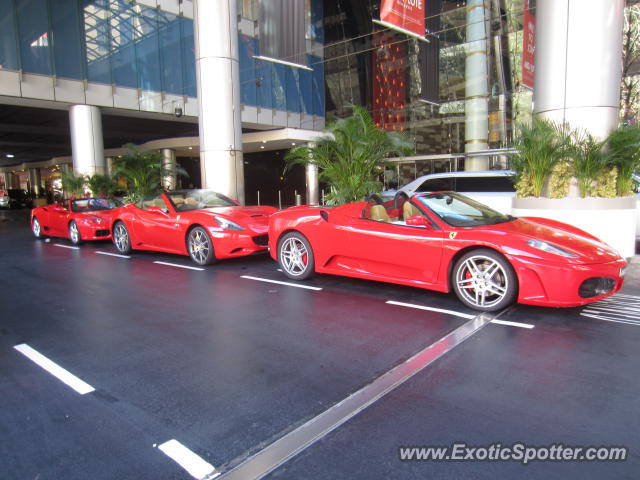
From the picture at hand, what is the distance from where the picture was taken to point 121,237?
30.6ft

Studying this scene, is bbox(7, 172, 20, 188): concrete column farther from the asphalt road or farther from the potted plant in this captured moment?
the potted plant

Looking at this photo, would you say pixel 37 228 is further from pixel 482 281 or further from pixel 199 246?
pixel 482 281

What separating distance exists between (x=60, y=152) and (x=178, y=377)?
4529 cm

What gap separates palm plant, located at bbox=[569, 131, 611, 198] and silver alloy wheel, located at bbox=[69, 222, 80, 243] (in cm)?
1056

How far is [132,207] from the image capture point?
9.21m

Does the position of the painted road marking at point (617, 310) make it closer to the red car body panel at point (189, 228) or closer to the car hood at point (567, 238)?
the car hood at point (567, 238)

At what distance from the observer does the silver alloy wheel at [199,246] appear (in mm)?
7774

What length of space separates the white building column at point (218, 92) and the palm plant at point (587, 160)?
908 centimetres

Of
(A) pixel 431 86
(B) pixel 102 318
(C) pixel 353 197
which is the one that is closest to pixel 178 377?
(B) pixel 102 318

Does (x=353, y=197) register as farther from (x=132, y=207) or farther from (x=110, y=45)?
(x=110, y=45)

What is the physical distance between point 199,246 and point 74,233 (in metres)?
4.98

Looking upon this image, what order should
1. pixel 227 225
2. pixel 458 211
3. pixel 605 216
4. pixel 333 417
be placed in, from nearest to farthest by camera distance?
pixel 333 417 < pixel 458 211 < pixel 605 216 < pixel 227 225

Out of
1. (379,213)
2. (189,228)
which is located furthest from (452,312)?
(189,228)

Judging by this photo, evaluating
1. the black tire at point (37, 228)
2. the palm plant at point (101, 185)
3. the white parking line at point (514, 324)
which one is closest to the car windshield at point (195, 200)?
the white parking line at point (514, 324)
